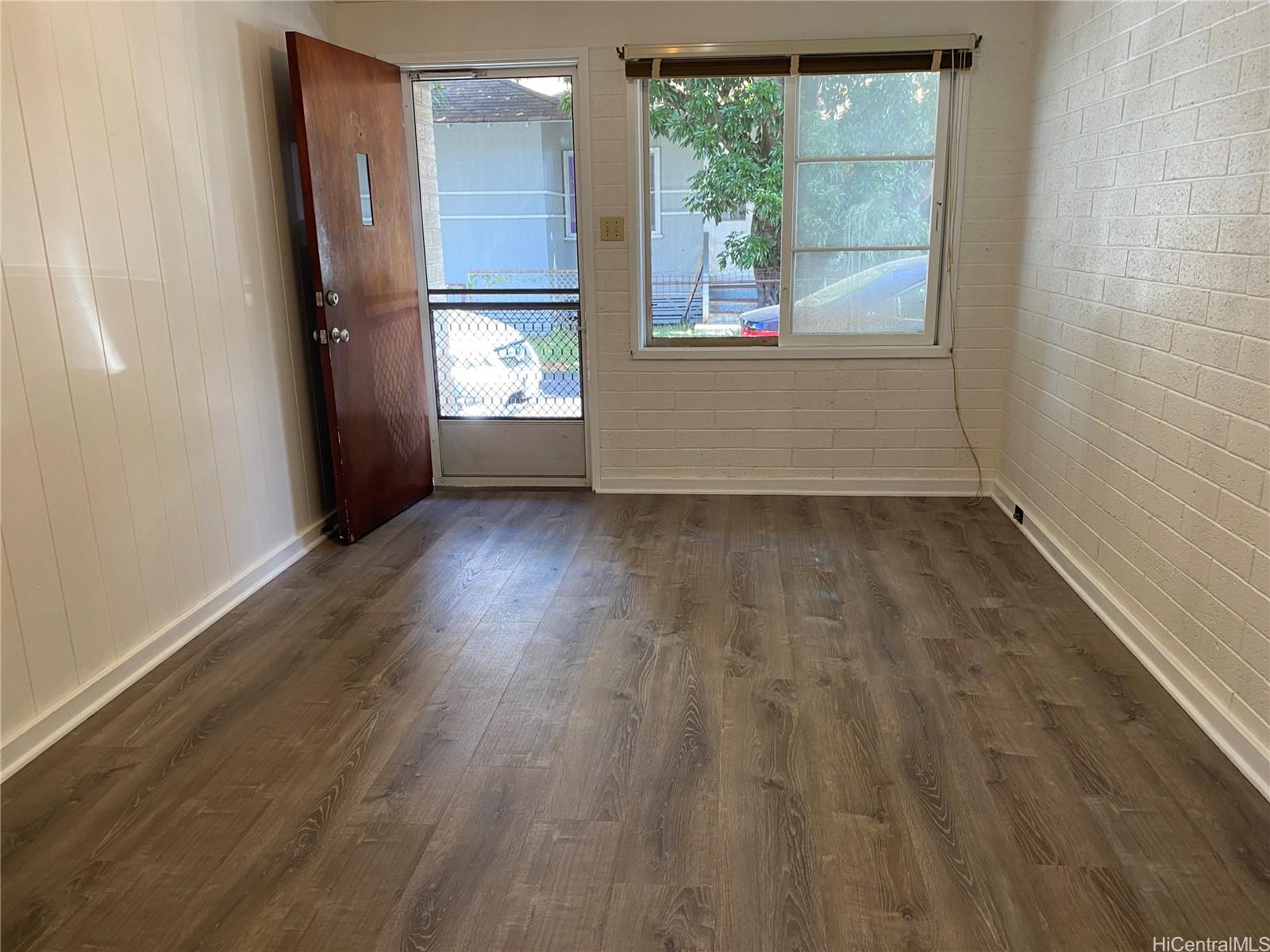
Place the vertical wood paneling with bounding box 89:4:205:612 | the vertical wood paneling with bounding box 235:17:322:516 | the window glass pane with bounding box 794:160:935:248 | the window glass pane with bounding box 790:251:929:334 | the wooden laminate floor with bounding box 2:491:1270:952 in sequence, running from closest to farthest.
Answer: the wooden laminate floor with bounding box 2:491:1270:952 < the vertical wood paneling with bounding box 89:4:205:612 < the vertical wood paneling with bounding box 235:17:322:516 < the window glass pane with bounding box 794:160:935:248 < the window glass pane with bounding box 790:251:929:334

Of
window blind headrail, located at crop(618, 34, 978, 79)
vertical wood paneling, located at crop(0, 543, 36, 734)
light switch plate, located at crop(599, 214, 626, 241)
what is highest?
window blind headrail, located at crop(618, 34, 978, 79)

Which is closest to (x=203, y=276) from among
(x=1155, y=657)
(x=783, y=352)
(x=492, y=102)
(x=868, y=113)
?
(x=492, y=102)

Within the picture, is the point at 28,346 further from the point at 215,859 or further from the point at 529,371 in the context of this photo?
the point at 529,371

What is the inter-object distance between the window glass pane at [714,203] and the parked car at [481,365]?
71cm

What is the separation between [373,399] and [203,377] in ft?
3.16

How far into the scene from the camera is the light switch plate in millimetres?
4211

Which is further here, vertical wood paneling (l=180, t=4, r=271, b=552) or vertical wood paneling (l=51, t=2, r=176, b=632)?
vertical wood paneling (l=180, t=4, r=271, b=552)

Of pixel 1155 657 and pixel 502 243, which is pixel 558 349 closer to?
pixel 502 243

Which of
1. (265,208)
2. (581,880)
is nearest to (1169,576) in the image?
(581,880)

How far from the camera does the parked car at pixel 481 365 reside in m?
4.52

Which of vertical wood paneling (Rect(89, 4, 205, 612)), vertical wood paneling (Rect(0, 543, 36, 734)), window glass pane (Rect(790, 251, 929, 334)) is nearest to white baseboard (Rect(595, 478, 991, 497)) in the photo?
window glass pane (Rect(790, 251, 929, 334))

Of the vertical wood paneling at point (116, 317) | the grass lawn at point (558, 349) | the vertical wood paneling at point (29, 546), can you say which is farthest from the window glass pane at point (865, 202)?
the vertical wood paneling at point (29, 546)

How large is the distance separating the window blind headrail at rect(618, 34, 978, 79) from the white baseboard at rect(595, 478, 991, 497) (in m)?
1.90

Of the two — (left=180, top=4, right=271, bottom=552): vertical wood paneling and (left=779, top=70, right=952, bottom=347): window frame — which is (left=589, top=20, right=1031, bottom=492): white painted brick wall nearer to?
(left=779, top=70, right=952, bottom=347): window frame
